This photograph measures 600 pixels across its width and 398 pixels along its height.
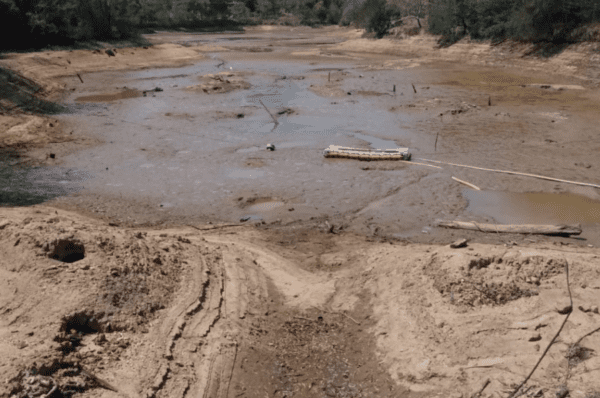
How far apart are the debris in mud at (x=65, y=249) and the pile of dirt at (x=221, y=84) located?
1864 centimetres

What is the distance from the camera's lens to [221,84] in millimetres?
25828

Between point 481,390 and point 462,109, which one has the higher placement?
point 462,109

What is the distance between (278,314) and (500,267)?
115 inches

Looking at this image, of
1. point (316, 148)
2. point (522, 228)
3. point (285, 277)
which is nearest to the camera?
point (285, 277)

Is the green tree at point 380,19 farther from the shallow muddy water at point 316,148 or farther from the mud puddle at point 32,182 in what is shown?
the mud puddle at point 32,182

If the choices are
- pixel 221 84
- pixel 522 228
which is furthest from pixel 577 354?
pixel 221 84

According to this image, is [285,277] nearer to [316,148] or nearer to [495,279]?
[495,279]

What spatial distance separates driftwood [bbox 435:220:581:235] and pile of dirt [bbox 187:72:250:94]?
57.8 ft

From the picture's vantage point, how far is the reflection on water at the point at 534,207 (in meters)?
9.52

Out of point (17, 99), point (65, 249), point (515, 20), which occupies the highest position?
point (515, 20)

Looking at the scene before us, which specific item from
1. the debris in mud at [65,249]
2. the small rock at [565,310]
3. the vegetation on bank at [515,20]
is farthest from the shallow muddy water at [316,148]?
the vegetation on bank at [515,20]

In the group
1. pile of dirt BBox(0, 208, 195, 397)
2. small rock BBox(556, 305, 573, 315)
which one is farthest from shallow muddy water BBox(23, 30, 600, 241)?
small rock BBox(556, 305, 573, 315)

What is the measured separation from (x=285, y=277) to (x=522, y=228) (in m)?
4.58

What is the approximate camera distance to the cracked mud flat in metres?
4.92
